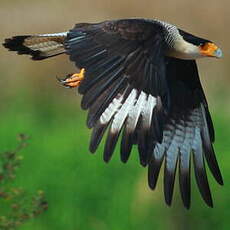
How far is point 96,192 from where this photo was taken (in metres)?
9.19

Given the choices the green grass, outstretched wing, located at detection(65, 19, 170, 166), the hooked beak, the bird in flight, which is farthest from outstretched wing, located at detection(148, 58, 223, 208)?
outstretched wing, located at detection(65, 19, 170, 166)

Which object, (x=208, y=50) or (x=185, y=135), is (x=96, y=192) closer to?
(x=185, y=135)

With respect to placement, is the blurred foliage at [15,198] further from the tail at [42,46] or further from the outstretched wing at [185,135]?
the outstretched wing at [185,135]

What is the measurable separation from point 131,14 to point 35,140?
2.79 metres

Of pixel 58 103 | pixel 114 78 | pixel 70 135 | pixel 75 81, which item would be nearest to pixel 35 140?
pixel 70 135

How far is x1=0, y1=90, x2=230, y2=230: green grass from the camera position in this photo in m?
9.05

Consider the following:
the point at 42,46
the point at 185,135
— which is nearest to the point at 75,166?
the point at 185,135

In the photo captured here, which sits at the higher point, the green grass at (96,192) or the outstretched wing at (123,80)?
the outstretched wing at (123,80)

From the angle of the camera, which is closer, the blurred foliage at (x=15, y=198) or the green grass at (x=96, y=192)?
the blurred foliage at (x=15, y=198)

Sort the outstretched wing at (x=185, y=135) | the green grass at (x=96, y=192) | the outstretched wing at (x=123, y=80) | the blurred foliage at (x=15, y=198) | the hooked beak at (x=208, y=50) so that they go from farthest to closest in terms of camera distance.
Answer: the green grass at (x=96, y=192) → the outstretched wing at (x=185, y=135) → the hooked beak at (x=208, y=50) → the blurred foliage at (x=15, y=198) → the outstretched wing at (x=123, y=80)

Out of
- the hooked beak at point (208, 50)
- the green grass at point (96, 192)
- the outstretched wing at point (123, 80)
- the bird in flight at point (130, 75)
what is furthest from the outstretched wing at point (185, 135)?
the outstretched wing at point (123, 80)

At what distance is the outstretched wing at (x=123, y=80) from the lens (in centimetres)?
698

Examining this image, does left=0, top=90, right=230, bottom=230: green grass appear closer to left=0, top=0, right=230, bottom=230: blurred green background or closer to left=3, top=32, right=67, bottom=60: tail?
left=0, top=0, right=230, bottom=230: blurred green background

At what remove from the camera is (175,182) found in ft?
29.2
